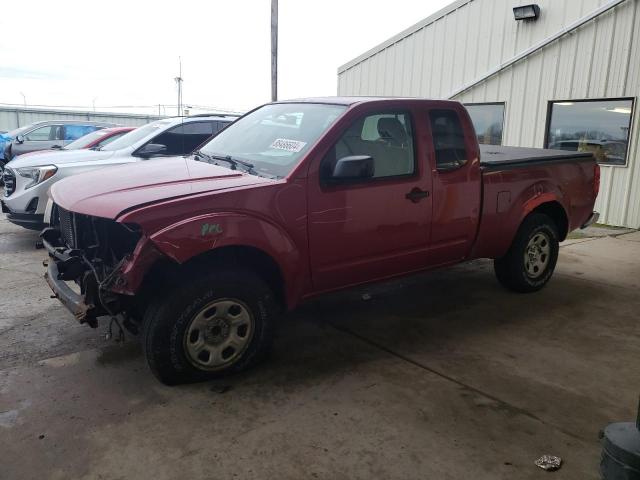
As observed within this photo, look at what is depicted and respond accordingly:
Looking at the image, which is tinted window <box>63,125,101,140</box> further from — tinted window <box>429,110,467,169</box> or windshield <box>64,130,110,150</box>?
tinted window <box>429,110,467,169</box>

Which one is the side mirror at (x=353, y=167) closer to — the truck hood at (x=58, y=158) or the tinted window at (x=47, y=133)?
the truck hood at (x=58, y=158)

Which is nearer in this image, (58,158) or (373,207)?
(373,207)

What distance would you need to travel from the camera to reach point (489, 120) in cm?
1095

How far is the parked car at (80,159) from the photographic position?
258 inches

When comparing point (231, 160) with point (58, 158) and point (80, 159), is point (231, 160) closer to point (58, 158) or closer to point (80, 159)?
point (80, 159)

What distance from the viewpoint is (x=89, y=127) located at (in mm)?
14016

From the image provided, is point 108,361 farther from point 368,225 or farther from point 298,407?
point 368,225

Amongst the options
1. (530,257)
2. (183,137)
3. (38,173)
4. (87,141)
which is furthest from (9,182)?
(530,257)

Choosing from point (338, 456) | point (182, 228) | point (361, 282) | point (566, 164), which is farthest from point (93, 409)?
point (566, 164)

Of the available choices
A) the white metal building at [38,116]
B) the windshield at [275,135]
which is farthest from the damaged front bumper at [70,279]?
the white metal building at [38,116]

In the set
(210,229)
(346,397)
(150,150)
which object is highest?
(150,150)

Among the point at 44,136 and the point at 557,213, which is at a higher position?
the point at 44,136

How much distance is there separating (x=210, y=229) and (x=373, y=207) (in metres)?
1.29

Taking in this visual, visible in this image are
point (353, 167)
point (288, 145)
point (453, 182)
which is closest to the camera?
point (353, 167)
